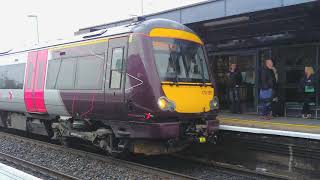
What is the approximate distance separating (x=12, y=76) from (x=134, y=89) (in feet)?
21.0

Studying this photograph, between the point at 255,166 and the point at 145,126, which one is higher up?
the point at 145,126

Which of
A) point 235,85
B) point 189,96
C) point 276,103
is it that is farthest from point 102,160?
point 276,103

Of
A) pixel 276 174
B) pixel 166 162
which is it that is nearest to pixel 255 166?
pixel 276 174

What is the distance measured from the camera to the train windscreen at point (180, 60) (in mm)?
8266

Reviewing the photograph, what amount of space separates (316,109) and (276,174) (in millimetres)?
3595

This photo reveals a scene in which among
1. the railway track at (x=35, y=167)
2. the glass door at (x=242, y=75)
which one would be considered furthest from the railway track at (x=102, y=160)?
the glass door at (x=242, y=75)

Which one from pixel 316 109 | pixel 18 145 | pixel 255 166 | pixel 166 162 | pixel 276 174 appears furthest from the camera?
pixel 18 145

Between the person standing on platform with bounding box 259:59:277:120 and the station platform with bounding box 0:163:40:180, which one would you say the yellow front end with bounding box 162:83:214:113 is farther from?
the station platform with bounding box 0:163:40:180

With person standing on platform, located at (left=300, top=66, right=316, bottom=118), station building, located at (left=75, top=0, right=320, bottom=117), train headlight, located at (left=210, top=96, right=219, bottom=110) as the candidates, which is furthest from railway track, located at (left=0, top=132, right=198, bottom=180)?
person standing on platform, located at (left=300, top=66, right=316, bottom=118)

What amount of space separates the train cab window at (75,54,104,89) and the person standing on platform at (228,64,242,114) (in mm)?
5016

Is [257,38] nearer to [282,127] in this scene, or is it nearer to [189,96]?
[282,127]

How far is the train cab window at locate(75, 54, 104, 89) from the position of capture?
8898mm

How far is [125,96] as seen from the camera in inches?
320

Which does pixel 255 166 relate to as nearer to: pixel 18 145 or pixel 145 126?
pixel 145 126
